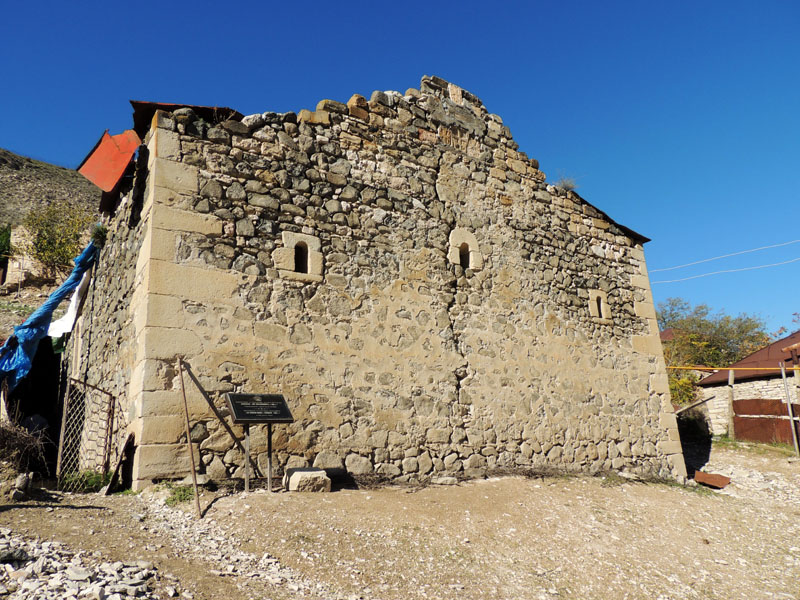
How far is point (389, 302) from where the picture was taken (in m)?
6.57

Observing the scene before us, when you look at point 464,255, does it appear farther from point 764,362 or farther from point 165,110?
point 764,362

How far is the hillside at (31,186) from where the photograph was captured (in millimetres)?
29906

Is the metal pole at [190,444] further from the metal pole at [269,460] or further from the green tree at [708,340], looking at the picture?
the green tree at [708,340]

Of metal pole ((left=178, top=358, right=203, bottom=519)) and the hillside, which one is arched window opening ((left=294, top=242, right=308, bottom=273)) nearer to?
metal pole ((left=178, top=358, right=203, bottom=519))

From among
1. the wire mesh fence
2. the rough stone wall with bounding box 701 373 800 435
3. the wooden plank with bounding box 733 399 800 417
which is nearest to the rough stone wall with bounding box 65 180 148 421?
the wire mesh fence

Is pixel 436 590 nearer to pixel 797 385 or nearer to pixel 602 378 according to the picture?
pixel 602 378

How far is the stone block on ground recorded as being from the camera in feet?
16.9

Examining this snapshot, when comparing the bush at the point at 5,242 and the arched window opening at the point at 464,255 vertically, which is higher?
the bush at the point at 5,242

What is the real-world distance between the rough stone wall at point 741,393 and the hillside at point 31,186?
29.2 meters

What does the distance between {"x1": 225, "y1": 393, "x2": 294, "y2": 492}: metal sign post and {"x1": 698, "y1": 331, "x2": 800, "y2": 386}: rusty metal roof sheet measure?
1085cm

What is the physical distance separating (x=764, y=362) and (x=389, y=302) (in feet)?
35.0

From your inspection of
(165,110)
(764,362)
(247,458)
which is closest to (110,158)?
(165,110)

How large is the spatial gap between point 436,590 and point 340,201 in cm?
423

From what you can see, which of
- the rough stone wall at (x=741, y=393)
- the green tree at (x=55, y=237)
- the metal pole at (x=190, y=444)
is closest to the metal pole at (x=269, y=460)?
the metal pole at (x=190, y=444)
